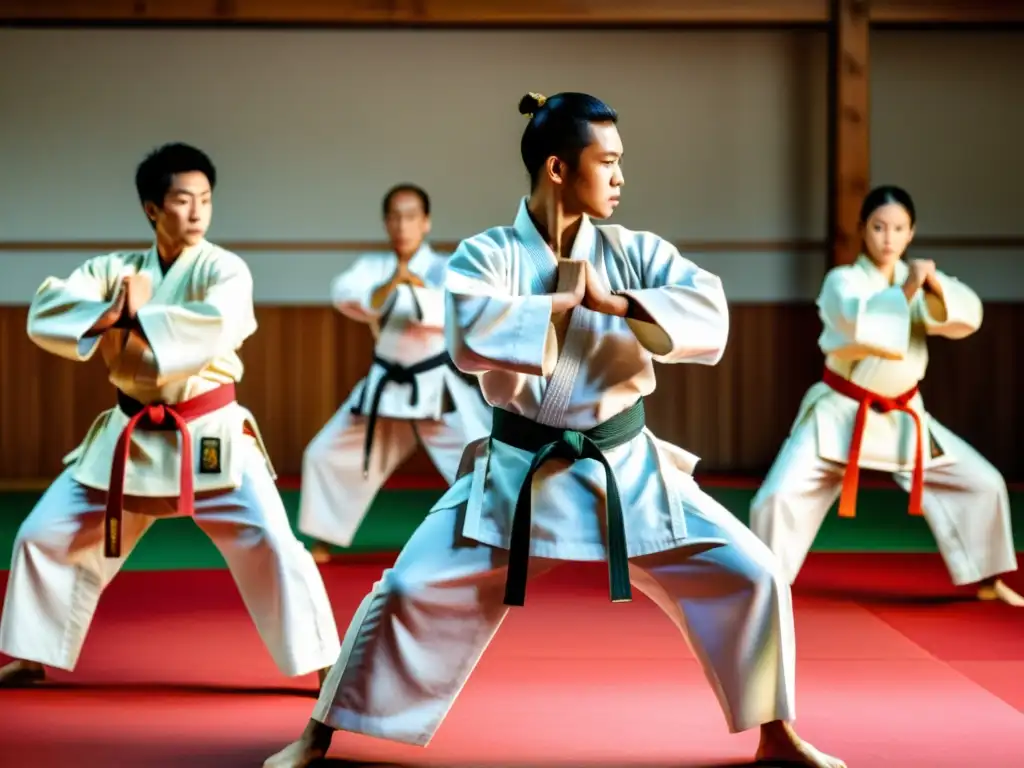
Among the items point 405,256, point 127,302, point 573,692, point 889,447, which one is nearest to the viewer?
point 127,302

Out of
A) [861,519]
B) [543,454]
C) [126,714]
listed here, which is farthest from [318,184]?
[543,454]

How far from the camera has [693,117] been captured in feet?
25.4

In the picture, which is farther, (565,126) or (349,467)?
(349,467)

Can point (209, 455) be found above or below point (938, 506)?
above

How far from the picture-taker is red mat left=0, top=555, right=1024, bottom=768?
2742 millimetres

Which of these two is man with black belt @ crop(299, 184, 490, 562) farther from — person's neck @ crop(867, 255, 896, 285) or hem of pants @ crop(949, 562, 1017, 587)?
hem of pants @ crop(949, 562, 1017, 587)

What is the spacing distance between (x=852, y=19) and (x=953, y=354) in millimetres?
1881

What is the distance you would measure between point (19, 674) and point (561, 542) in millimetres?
1511

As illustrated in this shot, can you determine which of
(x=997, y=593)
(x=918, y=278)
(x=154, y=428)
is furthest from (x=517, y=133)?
(x=154, y=428)

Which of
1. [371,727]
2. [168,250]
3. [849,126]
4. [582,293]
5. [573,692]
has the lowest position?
[573,692]

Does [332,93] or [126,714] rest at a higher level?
[332,93]

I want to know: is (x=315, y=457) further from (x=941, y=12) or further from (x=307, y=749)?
(x=941, y=12)

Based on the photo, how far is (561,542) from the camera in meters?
2.51

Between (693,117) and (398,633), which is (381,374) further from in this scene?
(693,117)
